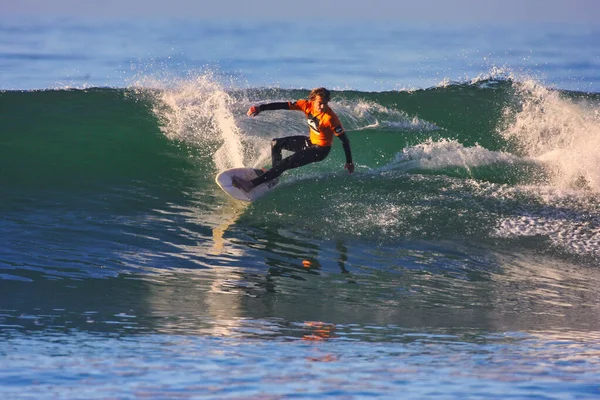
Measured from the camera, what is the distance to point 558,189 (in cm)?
1158

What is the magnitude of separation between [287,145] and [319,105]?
706mm

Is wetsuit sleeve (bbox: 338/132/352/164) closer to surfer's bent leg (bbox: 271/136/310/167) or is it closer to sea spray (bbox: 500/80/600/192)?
surfer's bent leg (bbox: 271/136/310/167)

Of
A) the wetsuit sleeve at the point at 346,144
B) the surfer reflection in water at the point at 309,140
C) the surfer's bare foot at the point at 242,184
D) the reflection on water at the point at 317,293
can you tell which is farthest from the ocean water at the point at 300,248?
the wetsuit sleeve at the point at 346,144

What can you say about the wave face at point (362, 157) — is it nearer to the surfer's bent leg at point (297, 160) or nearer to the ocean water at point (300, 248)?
the ocean water at point (300, 248)

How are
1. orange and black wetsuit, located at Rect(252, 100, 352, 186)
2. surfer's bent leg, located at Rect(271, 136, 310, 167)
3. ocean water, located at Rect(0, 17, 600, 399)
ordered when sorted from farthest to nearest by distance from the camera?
surfer's bent leg, located at Rect(271, 136, 310, 167) → orange and black wetsuit, located at Rect(252, 100, 352, 186) → ocean water, located at Rect(0, 17, 600, 399)

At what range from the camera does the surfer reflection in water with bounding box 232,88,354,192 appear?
10.3 m

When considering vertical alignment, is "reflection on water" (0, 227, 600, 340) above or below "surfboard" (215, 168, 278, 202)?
below

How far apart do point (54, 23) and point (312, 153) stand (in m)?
51.4

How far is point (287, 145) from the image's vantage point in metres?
10.8

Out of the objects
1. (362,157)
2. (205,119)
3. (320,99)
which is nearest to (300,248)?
(320,99)

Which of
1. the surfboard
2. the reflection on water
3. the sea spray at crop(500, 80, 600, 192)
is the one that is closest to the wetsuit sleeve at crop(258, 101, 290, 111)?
the surfboard

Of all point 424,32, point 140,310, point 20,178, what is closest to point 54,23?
point 424,32

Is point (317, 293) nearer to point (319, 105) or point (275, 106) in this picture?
point (319, 105)

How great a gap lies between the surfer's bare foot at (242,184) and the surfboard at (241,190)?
3 centimetres
